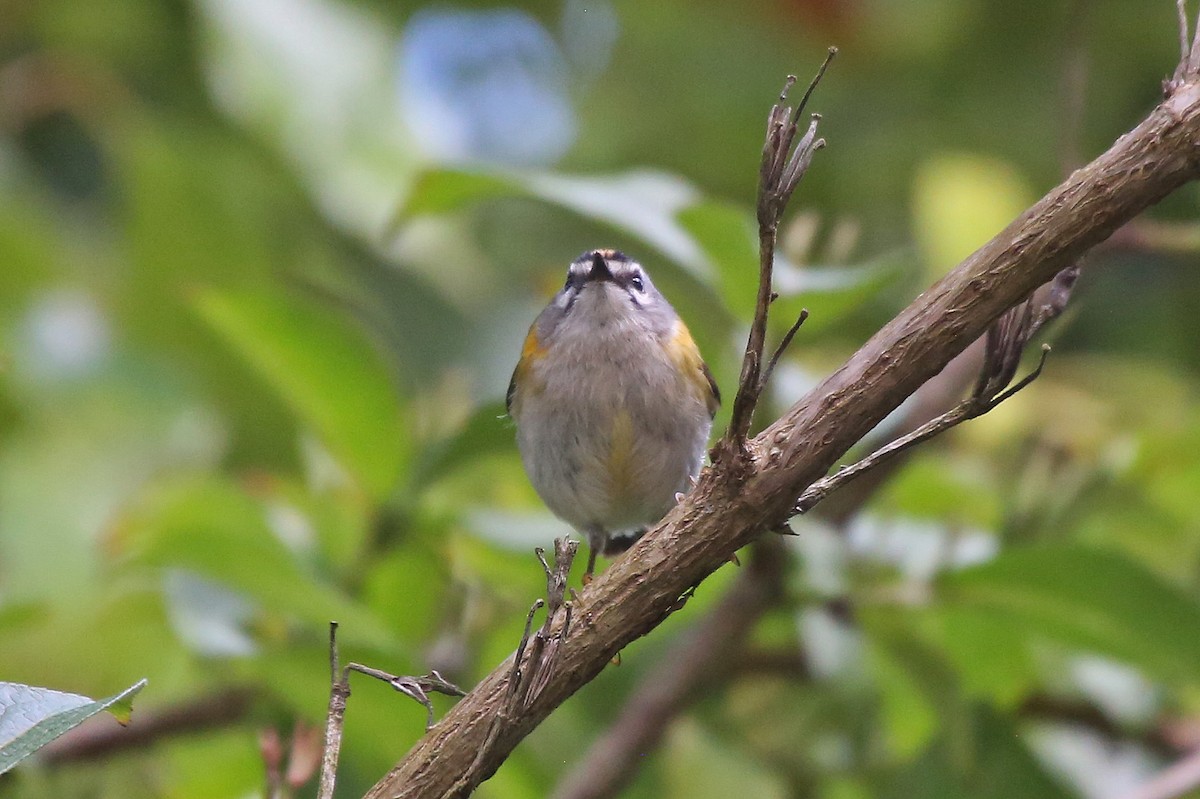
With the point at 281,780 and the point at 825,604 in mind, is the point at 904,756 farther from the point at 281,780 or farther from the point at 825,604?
the point at 281,780

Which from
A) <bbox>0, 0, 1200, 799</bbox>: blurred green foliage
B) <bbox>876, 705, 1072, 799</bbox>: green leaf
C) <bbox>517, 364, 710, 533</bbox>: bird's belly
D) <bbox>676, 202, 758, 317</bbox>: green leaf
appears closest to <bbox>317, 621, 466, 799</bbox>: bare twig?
<bbox>0, 0, 1200, 799</bbox>: blurred green foliage

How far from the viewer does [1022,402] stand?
348 centimetres

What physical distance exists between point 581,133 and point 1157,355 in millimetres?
2023

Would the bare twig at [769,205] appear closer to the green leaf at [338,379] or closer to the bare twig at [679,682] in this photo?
the bare twig at [679,682]

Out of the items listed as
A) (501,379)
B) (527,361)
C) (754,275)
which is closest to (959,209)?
(501,379)

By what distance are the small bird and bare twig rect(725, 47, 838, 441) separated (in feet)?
3.51

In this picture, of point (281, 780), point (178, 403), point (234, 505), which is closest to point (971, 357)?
point (234, 505)

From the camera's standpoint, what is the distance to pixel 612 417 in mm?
2309

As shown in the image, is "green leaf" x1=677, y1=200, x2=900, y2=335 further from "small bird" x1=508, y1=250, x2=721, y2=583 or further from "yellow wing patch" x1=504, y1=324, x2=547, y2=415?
"yellow wing patch" x1=504, y1=324, x2=547, y2=415

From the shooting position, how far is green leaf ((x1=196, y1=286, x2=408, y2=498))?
2646mm

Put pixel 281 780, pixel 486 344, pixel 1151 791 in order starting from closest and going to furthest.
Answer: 1. pixel 281 780
2. pixel 1151 791
3. pixel 486 344

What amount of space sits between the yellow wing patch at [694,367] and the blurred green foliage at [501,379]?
122 millimetres

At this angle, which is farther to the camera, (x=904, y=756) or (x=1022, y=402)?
(x=1022, y=402)

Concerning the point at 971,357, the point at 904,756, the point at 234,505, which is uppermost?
the point at 234,505
